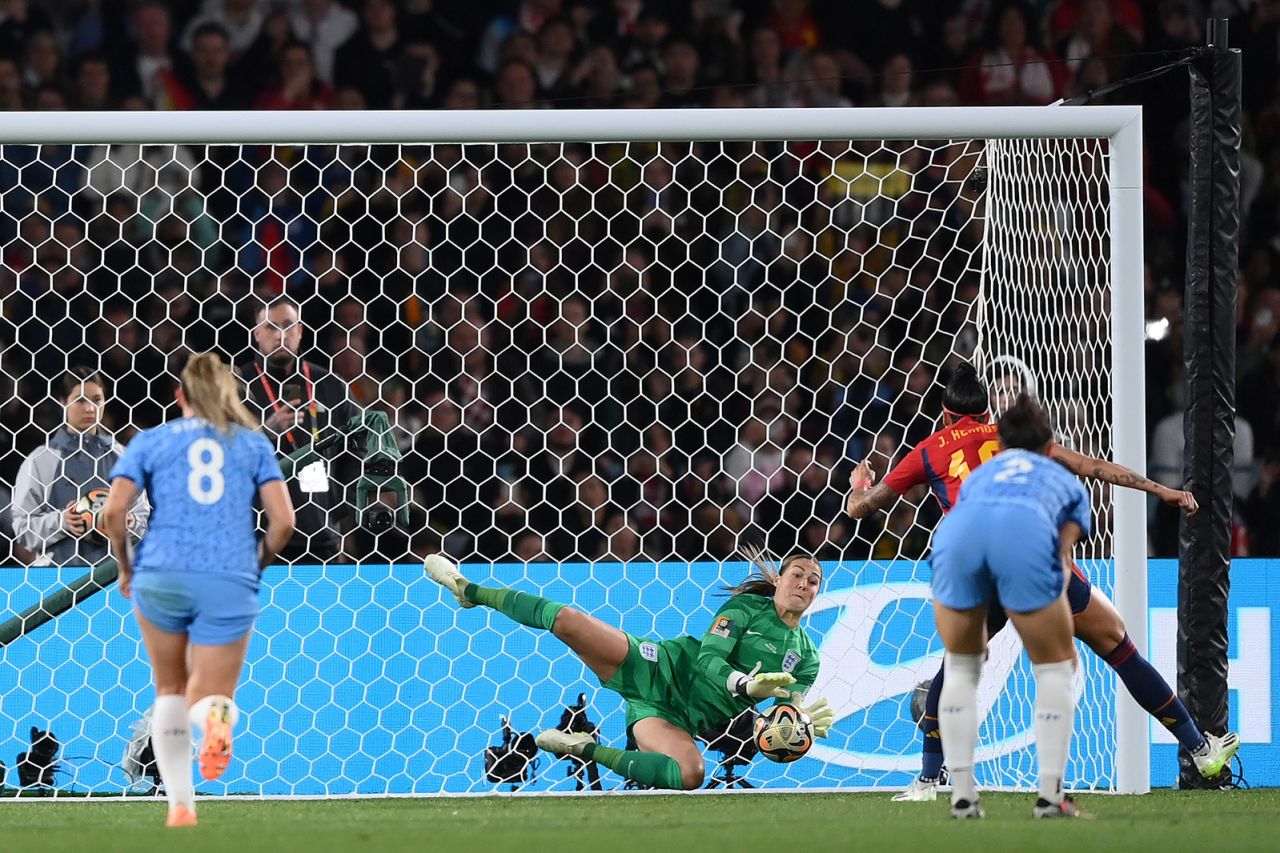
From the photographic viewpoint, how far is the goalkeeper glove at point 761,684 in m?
6.11

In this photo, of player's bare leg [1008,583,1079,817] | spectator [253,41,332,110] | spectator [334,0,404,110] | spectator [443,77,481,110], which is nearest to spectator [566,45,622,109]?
spectator [443,77,481,110]

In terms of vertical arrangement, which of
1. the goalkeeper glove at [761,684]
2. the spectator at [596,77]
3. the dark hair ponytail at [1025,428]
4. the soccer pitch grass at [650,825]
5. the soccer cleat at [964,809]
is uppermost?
the spectator at [596,77]

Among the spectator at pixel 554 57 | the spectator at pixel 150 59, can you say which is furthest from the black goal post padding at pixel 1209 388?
the spectator at pixel 150 59

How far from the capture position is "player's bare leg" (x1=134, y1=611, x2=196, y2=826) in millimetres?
5008

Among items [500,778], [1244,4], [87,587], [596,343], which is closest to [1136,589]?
[500,778]

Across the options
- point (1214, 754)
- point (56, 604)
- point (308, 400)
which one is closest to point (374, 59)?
point (308, 400)

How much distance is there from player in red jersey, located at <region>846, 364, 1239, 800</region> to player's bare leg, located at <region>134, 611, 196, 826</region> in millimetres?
2530

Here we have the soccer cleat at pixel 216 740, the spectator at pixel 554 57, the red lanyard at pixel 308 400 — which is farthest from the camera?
the spectator at pixel 554 57

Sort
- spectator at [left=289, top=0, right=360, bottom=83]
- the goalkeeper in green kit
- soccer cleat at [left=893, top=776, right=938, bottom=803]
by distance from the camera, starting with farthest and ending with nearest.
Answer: spectator at [left=289, top=0, right=360, bottom=83], the goalkeeper in green kit, soccer cleat at [left=893, top=776, right=938, bottom=803]

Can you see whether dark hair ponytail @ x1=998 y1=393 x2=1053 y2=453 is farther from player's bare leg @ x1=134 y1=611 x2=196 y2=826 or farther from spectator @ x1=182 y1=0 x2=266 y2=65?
spectator @ x1=182 y1=0 x2=266 y2=65

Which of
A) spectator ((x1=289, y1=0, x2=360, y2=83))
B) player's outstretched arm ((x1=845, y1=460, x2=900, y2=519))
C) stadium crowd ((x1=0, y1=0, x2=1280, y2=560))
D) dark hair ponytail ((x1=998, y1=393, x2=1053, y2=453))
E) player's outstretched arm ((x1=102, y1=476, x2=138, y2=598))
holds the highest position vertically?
spectator ((x1=289, y1=0, x2=360, y2=83))

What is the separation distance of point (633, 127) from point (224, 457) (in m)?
2.37

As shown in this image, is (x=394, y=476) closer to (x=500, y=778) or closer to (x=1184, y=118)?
(x=500, y=778)

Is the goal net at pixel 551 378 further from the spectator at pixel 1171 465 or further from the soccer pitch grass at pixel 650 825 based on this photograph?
the spectator at pixel 1171 465
